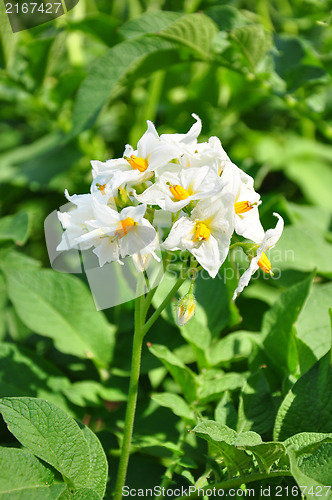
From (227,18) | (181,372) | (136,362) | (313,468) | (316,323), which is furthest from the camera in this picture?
(227,18)

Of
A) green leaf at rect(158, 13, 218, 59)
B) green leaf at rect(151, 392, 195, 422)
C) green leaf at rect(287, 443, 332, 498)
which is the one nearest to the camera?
green leaf at rect(287, 443, 332, 498)

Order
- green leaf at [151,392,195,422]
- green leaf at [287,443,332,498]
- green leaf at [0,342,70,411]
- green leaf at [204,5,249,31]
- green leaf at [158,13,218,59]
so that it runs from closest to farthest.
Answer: green leaf at [287,443,332,498], green leaf at [151,392,195,422], green leaf at [0,342,70,411], green leaf at [158,13,218,59], green leaf at [204,5,249,31]

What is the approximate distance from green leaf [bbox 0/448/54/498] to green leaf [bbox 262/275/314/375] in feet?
1.45

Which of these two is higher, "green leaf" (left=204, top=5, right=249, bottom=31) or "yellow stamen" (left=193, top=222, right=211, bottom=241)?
"green leaf" (left=204, top=5, right=249, bottom=31)

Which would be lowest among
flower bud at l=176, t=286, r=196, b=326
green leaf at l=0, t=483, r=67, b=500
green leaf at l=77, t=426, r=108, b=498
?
green leaf at l=77, t=426, r=108, b=498

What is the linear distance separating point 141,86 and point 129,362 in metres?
1.06

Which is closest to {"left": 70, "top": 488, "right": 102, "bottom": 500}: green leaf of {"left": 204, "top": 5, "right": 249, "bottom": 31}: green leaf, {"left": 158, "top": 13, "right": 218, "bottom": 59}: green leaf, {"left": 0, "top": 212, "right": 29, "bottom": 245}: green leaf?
{"left": 0, "top": 212, "right": 29, "bottom": 245}: green leaf

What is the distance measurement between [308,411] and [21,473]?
427 mm

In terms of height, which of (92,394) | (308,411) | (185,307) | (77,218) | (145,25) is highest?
(145,25)

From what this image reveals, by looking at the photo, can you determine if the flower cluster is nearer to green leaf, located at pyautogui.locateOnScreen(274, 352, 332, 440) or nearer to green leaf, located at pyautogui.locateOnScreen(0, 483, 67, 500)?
green leaf, located at pyautogui.locateOnScreen(274, 352, 332, 440)

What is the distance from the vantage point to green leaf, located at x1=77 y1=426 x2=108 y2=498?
0.75 metres

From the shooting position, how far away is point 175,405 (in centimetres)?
87

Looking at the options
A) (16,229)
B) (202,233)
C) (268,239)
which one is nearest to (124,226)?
(202,233)

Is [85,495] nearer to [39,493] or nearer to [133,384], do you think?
[39,493]
